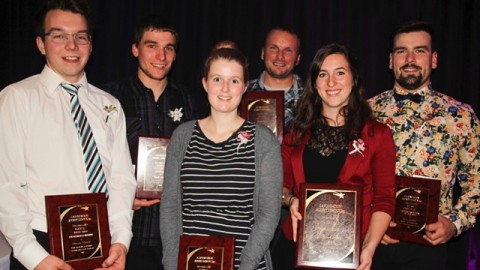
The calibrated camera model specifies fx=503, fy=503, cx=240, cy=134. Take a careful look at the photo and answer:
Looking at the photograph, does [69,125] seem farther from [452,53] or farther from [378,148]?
[452,53]

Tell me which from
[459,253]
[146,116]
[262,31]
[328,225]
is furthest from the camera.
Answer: [262,31]

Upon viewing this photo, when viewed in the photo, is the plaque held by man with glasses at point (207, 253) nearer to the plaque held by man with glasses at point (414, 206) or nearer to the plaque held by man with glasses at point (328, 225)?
the plaque held by man with glasses at point (328, 225)

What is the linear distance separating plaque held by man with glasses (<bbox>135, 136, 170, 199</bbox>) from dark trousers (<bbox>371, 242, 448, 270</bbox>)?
4.61 ft

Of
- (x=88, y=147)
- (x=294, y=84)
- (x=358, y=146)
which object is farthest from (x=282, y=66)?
(x=88, y=147)

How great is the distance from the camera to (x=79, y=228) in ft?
8.22

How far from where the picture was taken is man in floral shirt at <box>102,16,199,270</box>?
3.29 m

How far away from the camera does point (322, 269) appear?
8.34 ft

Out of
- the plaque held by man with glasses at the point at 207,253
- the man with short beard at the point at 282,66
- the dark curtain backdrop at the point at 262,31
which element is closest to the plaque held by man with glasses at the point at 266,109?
the man with short beard at the point at 282,66

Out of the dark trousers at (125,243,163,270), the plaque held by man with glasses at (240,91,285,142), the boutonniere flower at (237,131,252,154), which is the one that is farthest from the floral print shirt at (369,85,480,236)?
the dark trousers at (125,243,163,270)

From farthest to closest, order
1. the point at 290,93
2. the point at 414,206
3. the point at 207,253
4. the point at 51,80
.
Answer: the point at 290,93
the point at 414,206
the point at 51,80
the point at 207,253

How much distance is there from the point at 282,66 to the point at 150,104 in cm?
127

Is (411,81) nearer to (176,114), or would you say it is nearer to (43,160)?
(176,114)

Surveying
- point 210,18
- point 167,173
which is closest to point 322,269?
point 167,173

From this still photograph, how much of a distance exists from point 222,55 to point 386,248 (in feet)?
5.15
